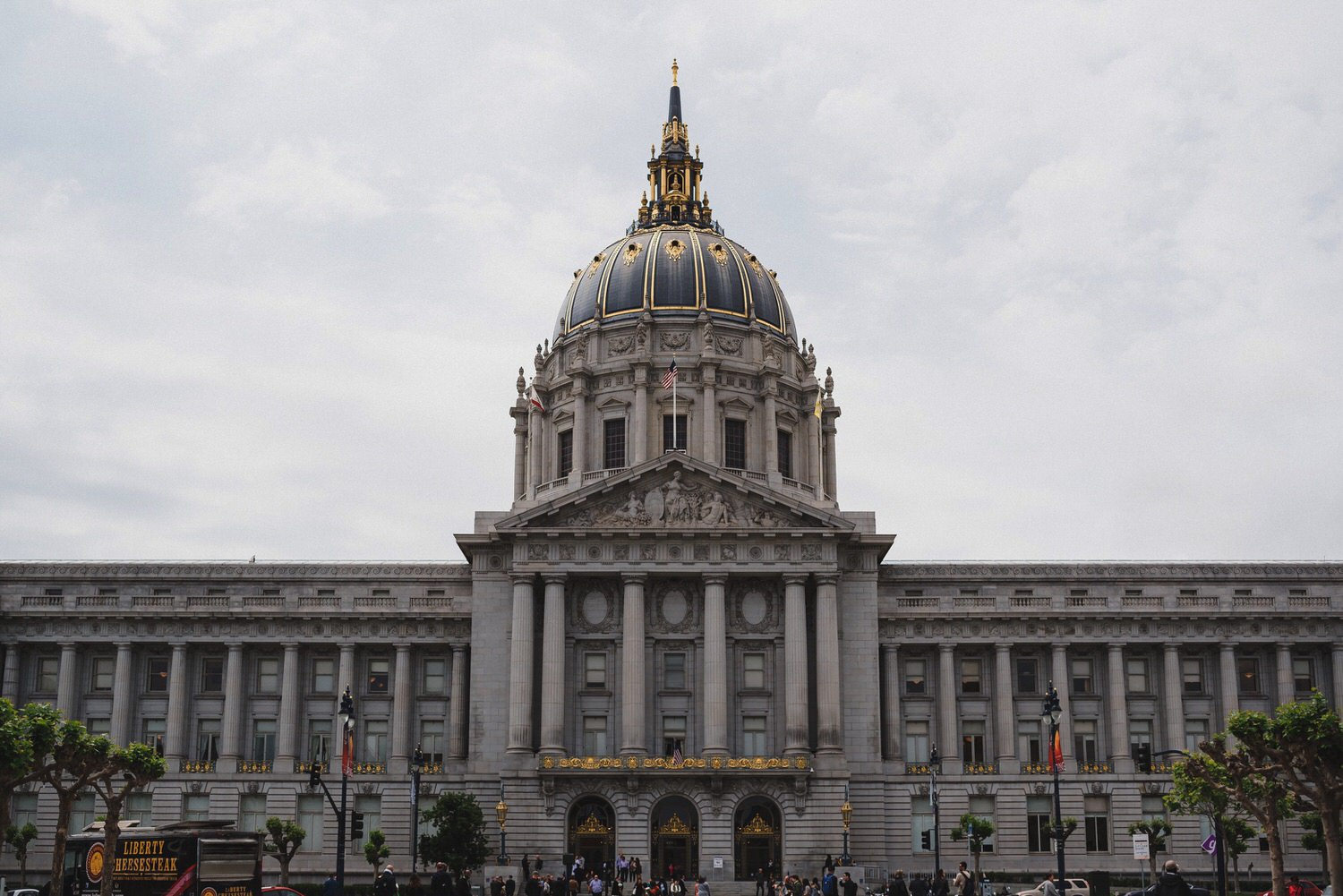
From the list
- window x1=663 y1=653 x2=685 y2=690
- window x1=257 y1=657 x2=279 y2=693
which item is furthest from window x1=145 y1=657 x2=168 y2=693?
window x1=663 y1=653 x2=685 y2=690

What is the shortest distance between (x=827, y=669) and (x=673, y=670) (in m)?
8.41

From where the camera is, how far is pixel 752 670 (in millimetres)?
83562

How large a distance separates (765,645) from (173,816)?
110 feet

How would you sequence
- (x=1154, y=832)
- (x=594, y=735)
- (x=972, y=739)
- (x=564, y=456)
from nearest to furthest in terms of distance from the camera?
(x=1154, y=832), (x=594, y=735), (x=972, y=739), (x=564, y=456)

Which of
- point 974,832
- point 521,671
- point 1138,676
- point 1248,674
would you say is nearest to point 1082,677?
point 1138,676

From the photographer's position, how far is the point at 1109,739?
8594cm

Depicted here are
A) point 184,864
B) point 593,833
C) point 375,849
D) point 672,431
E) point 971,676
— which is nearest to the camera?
point 184,864

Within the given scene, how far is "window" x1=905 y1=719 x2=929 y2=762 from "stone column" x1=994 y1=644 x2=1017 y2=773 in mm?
3872

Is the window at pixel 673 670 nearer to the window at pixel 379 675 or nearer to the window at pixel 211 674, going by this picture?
the window at pixel 379 675

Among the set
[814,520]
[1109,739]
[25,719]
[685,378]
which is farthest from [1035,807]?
[25,719]

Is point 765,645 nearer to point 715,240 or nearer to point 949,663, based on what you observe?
point 949,663

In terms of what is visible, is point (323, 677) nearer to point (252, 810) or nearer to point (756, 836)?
point (252, 810)

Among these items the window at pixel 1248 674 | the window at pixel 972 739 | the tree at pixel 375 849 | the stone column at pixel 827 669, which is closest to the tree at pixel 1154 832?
the window at pixel 972 739

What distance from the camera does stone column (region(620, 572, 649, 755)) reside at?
80.3m
